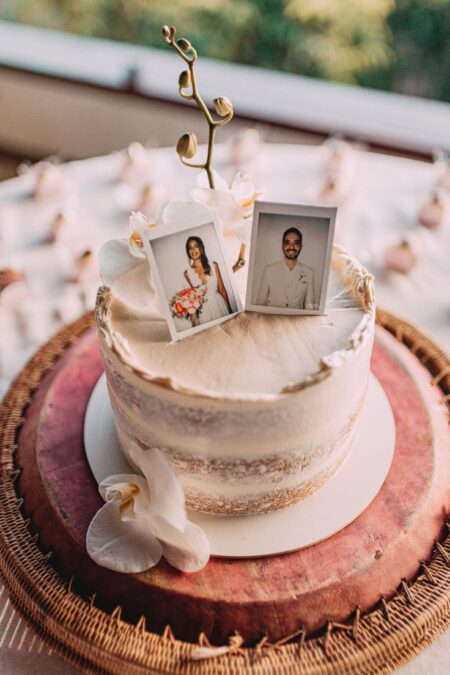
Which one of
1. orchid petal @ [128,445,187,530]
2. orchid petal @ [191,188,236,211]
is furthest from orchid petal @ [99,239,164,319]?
orchid petal @ [128,445,187,530]

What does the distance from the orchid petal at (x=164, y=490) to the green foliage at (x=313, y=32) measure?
2.37 meters

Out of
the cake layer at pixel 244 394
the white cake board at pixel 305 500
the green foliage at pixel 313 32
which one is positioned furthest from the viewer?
the green foliage at pixel 313 32

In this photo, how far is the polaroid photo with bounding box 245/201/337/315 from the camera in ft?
3.23

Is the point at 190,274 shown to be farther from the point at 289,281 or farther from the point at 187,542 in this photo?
the point at 187,542

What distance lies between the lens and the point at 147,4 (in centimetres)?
302

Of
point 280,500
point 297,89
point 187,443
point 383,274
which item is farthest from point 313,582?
point 297,89

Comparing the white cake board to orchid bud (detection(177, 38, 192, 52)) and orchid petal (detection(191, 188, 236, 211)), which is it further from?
orchid bud (detection(177, 38, 192, 52))

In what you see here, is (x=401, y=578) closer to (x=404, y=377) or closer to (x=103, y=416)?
(x=404, y=377)

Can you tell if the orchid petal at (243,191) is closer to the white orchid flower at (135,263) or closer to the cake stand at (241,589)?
the white orchid flower at (135,263)

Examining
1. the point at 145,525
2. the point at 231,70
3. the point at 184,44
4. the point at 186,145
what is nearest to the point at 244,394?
the point at 145,525

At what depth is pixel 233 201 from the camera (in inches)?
40.5

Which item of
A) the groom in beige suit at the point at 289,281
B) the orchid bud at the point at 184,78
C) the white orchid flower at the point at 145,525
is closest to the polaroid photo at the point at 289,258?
the groom in beige suit at the point at 289,281

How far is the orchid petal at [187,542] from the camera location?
96cm

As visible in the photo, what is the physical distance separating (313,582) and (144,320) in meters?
0.50
